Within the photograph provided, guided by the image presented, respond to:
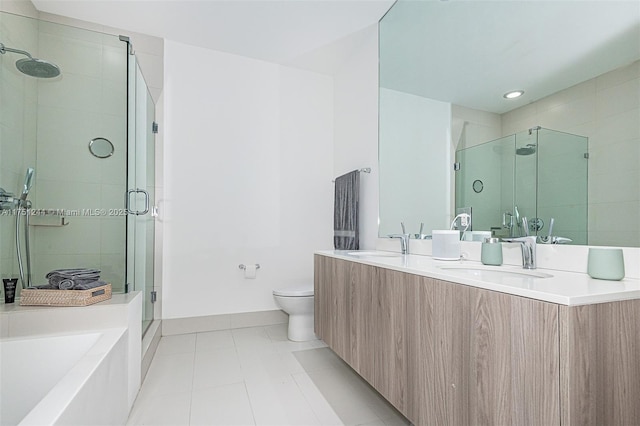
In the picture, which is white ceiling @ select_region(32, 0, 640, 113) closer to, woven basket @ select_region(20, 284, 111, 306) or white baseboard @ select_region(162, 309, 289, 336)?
woven basket @ select_region(20, 284, 111, 306)

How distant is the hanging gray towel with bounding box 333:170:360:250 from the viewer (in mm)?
2760

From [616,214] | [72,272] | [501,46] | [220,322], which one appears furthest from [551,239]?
[220,322]

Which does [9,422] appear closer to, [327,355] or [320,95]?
[327,355]

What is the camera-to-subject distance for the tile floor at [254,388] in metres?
1.54

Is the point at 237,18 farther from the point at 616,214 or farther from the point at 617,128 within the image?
the point at 616,214

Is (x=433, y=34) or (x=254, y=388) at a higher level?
(x=433, y=34)

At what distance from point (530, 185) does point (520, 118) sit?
0.31 m

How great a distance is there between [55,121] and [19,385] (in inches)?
53.8

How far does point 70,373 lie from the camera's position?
1.03m

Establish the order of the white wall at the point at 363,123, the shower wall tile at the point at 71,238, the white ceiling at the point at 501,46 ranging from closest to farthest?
the white ceiling at the point at 501,46
the shower wall tile at the point at 71,238
the white wall at the point at 363,123

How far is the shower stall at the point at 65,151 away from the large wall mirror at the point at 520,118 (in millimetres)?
1838

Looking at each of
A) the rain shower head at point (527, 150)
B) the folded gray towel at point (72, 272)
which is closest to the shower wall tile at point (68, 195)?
the folded gray towel at point (72, 272)

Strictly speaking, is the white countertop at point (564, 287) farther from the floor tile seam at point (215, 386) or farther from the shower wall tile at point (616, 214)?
the floor tile seam at point (215, 386)

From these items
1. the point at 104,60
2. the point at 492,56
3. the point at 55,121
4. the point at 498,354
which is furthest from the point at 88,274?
the point at 492,56
